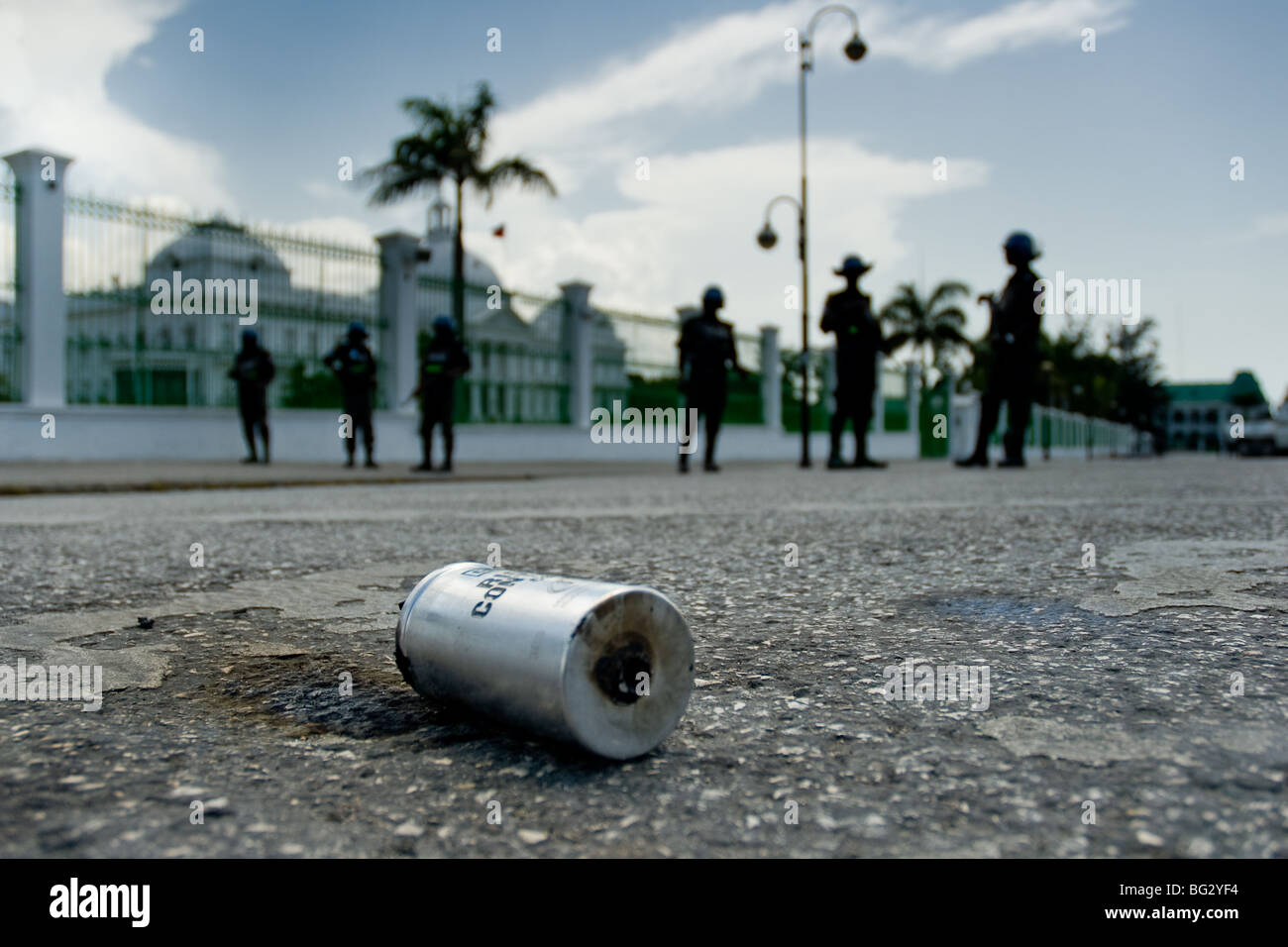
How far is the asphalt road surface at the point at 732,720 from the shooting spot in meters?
1.02

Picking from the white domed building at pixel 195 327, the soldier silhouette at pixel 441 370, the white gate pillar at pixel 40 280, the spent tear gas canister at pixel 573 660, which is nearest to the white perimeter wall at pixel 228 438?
the white domed building at pixel 195 327

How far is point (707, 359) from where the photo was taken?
426 inches

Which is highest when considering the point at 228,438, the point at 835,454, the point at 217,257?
the point at 217,257

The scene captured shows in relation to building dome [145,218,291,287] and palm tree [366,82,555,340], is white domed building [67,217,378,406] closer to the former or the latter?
building dome [145,218,291,287]

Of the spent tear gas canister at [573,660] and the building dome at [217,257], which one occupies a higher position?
the building dome at [217,257]

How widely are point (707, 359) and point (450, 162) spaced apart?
12.3m

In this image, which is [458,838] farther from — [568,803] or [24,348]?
[24,348]

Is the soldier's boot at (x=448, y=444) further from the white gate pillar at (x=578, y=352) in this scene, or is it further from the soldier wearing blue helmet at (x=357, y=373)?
the white gate pillar at (x=578, y=352)

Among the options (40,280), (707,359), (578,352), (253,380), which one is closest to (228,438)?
(253,380)

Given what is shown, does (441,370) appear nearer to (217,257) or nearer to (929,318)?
(217,257)

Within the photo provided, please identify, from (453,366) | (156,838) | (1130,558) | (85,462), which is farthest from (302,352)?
(156,838)

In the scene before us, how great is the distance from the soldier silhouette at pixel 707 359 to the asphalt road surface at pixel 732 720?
7.70 meters

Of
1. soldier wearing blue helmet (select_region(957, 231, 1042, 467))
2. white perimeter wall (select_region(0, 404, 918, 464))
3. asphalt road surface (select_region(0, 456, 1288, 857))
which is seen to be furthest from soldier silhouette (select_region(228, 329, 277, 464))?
asphalt road surface (select_region(0, 456, 1288, 857))
